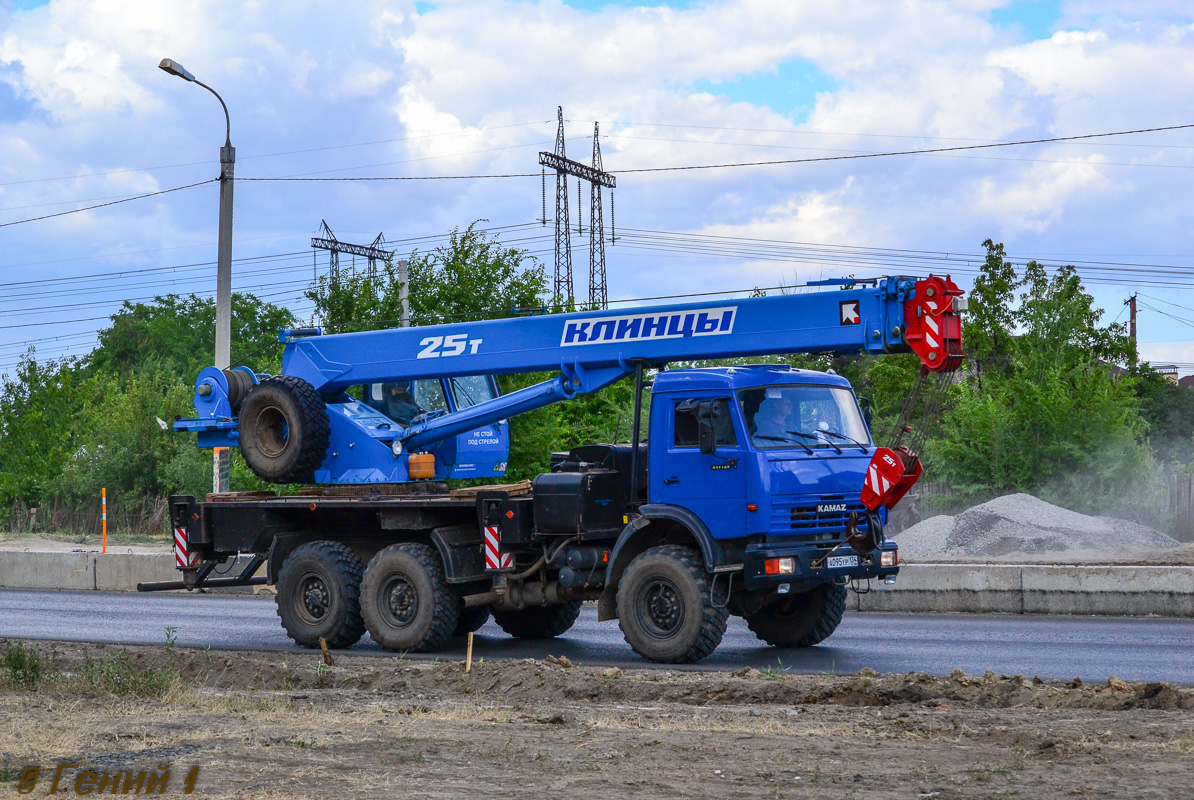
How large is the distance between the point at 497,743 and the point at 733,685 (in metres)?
2.91

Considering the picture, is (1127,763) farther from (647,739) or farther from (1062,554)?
(1062,554)

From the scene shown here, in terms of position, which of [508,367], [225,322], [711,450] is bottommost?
[711,450]

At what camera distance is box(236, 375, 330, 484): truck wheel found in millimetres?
14742

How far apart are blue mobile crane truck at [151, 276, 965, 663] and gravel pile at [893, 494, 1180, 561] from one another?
34.5 feet

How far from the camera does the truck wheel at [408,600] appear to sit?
43.7ft

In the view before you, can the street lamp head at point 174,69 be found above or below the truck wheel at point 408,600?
above

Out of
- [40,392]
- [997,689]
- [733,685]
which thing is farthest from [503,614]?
[40,392]

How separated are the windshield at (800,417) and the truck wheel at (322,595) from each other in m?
4.79

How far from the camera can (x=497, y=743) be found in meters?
7.43

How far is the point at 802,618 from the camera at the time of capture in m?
13.2

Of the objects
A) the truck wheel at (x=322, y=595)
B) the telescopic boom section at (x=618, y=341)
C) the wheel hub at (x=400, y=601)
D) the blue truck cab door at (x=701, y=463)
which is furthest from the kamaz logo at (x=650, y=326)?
the truck wheel at (x=322, y=595)

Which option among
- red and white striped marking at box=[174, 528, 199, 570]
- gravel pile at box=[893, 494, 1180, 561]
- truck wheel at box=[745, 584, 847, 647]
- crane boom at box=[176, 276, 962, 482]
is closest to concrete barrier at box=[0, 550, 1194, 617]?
red and white striped marking at box=[174, 528, 199, 570]

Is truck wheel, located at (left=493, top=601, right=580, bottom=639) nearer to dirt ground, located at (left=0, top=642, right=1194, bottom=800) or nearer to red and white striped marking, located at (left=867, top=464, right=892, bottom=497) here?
dirt ground, located at (left=0, top=642, right=1194, bottom=800)

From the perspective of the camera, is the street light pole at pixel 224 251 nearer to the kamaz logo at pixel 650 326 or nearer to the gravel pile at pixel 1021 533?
the kamaz logo at pixel 650 326
